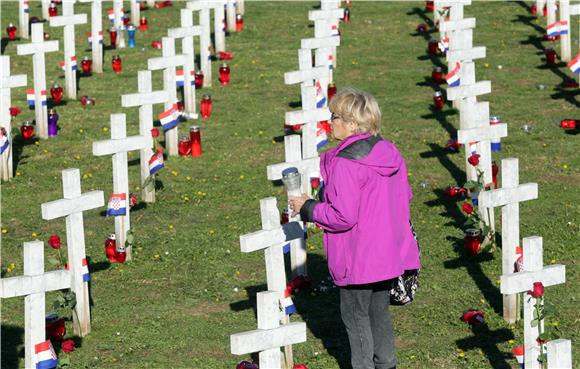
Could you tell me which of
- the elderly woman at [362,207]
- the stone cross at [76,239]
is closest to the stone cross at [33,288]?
the stone cross at [76,239]

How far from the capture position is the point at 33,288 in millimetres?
8797

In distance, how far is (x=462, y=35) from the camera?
16.3 m

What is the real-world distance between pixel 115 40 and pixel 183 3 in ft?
12.6

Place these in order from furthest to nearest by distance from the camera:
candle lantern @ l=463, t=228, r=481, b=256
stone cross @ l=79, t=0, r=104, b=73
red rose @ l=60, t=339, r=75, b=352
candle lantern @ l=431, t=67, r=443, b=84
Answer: stone cross @ l=79, t=0, r=104, b=73 < candle lantern @ l=431, t=67, r=443, b=84 < candle lantern @ l=463, t=228, r=481, b=256 < red rose @ l=60, t=339, r=75, b=352

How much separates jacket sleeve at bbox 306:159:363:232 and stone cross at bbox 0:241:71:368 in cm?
212

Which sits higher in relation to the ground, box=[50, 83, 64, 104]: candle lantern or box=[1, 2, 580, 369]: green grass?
box=[50, 83, 64, 104]: candle lantern

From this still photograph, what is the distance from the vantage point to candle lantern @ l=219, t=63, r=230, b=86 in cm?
→ 1869

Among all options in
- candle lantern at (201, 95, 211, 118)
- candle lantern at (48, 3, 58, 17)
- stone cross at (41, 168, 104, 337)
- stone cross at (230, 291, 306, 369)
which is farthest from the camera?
candle lantern at (48, 3, 58, 17)

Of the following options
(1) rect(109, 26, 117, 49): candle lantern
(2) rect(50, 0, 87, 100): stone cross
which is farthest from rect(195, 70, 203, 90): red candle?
(1) rect(109, 26, 117, 49): candle lantern

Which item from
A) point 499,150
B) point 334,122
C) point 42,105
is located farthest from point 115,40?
point 334,122

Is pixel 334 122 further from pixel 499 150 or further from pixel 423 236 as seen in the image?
pixel 499 150

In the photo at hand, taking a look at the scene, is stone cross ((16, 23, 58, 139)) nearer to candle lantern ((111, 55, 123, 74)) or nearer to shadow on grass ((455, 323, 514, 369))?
candle lantern ((111, 55, 123, 74))

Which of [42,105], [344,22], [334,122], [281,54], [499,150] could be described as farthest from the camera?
[344,22]

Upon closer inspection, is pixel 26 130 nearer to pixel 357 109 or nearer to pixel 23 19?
pixel 23 19
